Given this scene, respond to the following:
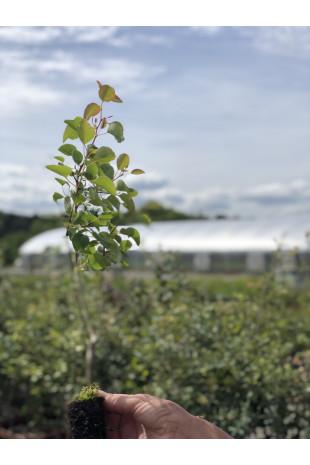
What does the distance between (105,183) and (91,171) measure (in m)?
0.08

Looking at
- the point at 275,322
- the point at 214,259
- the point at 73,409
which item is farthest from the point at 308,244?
the point at 73,409

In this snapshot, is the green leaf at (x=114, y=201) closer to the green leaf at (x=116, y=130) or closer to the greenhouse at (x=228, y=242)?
the green leaf at (x=116, y=130)

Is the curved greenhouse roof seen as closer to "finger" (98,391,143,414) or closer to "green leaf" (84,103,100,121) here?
"finger" (98,391,143,414)

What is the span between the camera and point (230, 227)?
2347 centimetres

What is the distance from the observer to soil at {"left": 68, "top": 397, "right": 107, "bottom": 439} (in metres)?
2.05

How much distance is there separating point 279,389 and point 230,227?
20051 mm

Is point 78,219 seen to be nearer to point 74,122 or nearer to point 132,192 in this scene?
point 132,192

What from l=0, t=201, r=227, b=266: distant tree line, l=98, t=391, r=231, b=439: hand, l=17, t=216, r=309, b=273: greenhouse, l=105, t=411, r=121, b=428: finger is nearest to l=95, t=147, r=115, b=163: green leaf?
l=98, t=391, r=231, b=439: hand

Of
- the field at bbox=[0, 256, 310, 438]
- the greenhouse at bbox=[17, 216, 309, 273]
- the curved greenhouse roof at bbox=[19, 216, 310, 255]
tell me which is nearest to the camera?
the field at bbox=[0, 256, 310, 438]

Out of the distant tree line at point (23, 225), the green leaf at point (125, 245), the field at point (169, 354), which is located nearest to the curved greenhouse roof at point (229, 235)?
the distant tree line at point (23, 225)

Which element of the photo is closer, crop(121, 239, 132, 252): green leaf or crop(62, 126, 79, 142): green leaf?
crop(62, 126, 79, 142): green leaf

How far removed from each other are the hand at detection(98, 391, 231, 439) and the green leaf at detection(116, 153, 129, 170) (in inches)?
34.8

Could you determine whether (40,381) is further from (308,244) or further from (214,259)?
(214,259)

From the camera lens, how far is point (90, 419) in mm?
2051
